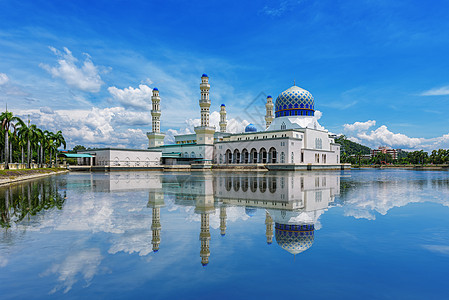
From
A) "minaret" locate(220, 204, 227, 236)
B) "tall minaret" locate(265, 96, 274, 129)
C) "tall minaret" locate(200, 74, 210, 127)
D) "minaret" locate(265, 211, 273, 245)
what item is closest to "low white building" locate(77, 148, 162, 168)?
"tall minaret" locate(200, 74, 210, 127)

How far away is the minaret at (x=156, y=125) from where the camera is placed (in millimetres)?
77625

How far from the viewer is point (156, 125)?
3214 inches

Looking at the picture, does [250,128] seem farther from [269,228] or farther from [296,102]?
[269,228]

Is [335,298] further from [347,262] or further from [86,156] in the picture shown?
[86,156]

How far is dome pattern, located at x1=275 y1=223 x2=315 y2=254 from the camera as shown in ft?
18.1

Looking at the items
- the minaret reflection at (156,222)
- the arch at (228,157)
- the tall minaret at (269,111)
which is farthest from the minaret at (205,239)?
the tall minaret at (269,111)

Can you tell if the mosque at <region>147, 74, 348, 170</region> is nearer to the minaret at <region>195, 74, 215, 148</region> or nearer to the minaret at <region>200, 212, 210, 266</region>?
the minaret at <region>195, 74, 215, 148</region>

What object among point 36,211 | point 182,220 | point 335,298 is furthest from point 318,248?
point 36,211

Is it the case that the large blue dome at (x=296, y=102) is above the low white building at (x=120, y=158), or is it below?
above

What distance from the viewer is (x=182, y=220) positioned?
806cm

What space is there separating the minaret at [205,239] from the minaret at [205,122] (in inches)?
2491

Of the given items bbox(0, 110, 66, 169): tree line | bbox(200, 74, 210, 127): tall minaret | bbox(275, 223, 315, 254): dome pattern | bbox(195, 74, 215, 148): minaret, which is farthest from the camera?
bbox(195, 74, 215, 148): minaret

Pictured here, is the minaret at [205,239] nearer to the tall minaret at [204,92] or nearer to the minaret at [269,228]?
the minaret at [269,228]

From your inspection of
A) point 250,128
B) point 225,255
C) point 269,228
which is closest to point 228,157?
point 250,128
